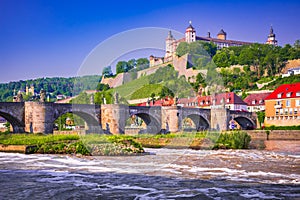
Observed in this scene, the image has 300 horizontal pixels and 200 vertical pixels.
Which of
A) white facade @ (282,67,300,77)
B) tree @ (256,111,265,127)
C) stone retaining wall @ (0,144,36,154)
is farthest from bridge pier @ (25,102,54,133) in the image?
white facade @ (282,67,300,77)

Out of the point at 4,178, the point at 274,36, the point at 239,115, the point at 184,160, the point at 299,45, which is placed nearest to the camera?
the point at 4,178

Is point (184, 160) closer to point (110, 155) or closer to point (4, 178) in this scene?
point (110, 155)

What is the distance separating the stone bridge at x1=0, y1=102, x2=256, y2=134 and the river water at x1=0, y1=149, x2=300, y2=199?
53.9 feet

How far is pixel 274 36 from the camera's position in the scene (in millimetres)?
157625

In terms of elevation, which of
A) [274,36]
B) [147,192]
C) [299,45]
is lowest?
[147,192]

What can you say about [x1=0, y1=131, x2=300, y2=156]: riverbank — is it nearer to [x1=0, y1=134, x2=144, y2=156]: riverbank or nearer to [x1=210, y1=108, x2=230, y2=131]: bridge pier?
[x1=0, y1=134, x2=144, y2=156]: riverbank

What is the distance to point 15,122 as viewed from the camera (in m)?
42.4

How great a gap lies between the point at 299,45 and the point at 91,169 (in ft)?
327

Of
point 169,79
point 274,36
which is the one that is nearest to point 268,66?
point 169,79

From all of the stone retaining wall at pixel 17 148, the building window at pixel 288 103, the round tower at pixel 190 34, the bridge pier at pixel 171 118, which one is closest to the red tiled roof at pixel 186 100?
the building window at pixel 288 103

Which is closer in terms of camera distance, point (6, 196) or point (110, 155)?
point (6, 196)

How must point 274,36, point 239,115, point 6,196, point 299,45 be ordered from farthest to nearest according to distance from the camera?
point 274,36 → point 299,45 → point 239,115 → point 6,196

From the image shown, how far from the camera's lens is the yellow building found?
64.2m

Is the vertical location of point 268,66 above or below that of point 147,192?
above
